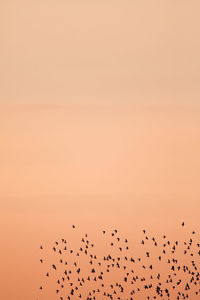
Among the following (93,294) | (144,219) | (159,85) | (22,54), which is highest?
(22,54)

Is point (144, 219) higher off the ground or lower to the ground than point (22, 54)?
lower

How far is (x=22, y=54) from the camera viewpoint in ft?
13.0

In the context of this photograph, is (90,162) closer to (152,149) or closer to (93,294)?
(152,149)

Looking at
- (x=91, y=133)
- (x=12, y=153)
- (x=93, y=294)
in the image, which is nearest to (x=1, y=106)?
(x=12, y=153)

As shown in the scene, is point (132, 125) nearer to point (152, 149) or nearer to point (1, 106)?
point (152, 149)

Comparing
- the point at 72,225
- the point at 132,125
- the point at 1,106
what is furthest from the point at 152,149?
the point at 1,106

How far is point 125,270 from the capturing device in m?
3.84

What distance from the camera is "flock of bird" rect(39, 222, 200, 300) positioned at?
3.83 meters

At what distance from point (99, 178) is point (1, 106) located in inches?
24.8

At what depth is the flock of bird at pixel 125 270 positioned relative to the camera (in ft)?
12.6

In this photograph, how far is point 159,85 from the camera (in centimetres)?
391

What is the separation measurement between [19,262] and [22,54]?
3.52 ft

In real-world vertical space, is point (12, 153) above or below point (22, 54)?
below

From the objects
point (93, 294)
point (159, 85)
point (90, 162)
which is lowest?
point (93, 294)
